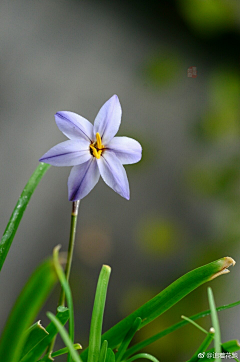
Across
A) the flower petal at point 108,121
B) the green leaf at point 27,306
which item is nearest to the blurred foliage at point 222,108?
the flower petal at point 108,121

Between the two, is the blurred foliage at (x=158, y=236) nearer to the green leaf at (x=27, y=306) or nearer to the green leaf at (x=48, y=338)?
the green leaf at (x=48, y=338)

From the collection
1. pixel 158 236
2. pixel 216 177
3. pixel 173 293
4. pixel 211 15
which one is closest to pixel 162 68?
pixel 211 15

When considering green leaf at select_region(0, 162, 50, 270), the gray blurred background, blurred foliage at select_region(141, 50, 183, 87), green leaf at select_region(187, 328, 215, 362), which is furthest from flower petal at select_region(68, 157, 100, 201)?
blurred foliage at select_region(141, 50, 183, 87)

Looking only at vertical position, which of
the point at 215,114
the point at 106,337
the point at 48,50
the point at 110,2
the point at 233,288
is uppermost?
the point at 110,2

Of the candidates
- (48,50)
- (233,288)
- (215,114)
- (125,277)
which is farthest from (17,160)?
(233,288)

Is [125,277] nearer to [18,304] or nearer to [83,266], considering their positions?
[83,266]
